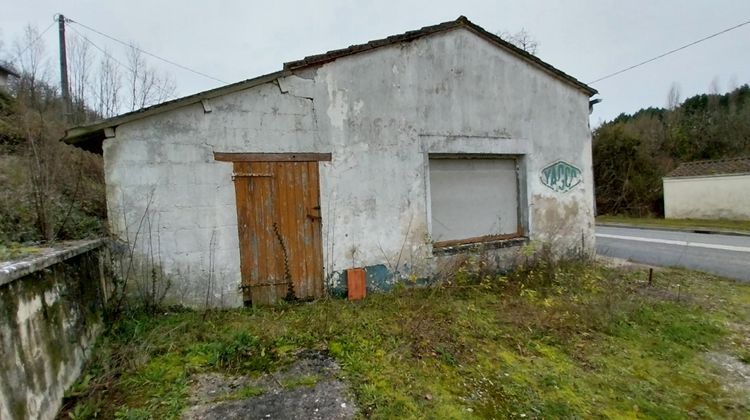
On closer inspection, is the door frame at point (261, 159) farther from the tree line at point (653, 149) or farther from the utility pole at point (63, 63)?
the tree line at point (653, 149)

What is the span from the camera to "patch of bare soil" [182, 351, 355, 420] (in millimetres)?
2769

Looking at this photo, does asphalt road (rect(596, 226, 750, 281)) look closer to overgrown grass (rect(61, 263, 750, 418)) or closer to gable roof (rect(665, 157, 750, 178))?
overgrown grass (rect(61, 263, 750, 418))

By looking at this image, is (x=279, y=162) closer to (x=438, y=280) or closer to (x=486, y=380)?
(x=438, y=280)

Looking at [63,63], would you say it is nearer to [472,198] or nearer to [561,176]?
[472,198]

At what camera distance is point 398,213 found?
5.80m

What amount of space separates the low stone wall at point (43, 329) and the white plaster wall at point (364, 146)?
124cm

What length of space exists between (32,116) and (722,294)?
550 inches

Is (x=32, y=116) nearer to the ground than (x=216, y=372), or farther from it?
farther from it

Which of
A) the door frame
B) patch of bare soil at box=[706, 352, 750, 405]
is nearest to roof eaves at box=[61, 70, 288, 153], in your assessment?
the door frame

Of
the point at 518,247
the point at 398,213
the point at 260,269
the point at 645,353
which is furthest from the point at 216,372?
the point at 518,247

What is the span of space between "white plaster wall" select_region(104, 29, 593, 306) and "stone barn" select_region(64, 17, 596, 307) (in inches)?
0.8

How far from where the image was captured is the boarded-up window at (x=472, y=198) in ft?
20.7

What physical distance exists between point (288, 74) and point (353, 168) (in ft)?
5.21

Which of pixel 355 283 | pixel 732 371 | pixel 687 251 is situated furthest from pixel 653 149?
pixel 355 283
